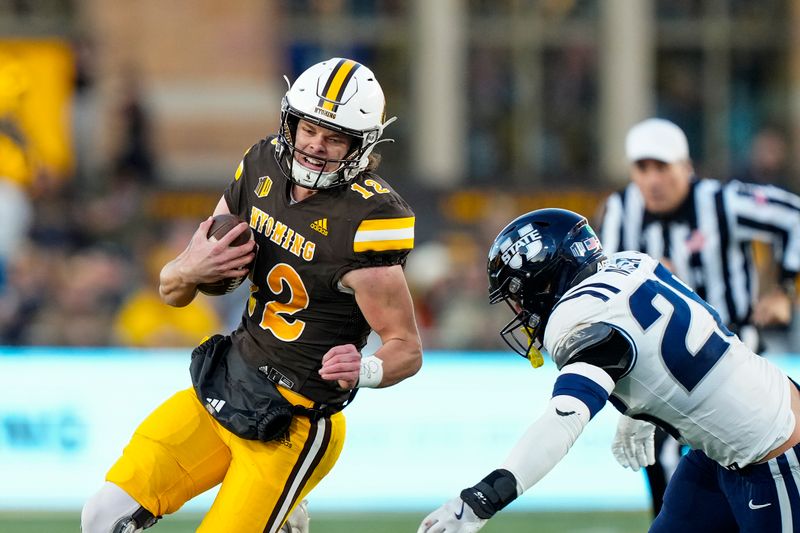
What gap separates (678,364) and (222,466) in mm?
1652

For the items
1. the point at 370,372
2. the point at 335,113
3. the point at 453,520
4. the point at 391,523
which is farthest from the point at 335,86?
the point at 391,523

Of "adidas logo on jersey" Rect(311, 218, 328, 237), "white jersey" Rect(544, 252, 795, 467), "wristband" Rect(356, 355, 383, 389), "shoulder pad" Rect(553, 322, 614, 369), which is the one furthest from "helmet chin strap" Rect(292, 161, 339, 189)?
"shoulder pad" Rect(553, 322, 614, 369)

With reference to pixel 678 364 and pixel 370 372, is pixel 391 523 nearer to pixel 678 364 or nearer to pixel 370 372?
pixel 370 372

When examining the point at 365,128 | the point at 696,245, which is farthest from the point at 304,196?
the point at 696,245

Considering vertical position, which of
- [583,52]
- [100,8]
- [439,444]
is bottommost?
[439,444]

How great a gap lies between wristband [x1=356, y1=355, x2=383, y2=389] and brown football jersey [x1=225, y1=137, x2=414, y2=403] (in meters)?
0.30

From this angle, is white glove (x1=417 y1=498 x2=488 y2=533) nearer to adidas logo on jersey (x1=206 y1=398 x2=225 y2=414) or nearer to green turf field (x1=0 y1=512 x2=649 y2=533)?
adidas logo on jersey (x1=206 y1=398 x2=225 y2=414)

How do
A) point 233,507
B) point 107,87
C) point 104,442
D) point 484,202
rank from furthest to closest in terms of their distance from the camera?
point 107,87, point 484,202, point 104,442, point 233,507

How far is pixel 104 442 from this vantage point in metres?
8.50

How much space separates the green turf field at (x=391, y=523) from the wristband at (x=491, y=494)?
428 centimetres

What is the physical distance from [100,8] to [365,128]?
10678 mm

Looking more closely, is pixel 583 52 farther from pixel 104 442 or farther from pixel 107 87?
pixel 104 442

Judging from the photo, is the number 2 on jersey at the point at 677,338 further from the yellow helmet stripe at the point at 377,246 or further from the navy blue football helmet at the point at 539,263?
the yellow helmet stripe at the point at 377,246

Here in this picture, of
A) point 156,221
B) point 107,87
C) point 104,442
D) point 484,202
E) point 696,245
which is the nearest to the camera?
point 696,245
